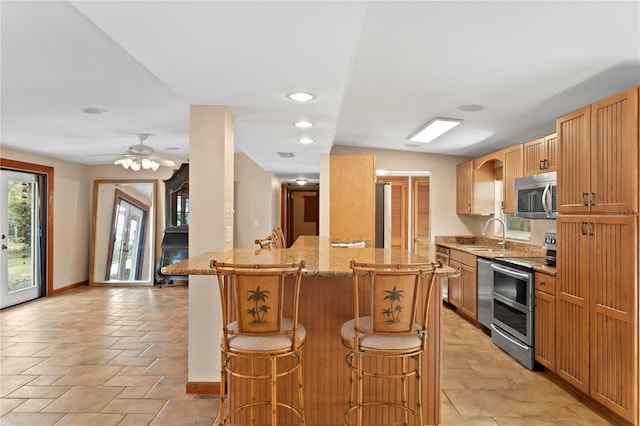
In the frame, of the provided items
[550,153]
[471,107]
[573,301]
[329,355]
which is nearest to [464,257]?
[550,153]

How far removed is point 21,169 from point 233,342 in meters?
5.47

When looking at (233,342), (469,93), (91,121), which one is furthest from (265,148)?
(233,342)

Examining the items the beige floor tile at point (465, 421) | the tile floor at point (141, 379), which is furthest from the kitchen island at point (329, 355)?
the tile floor at point (141, 379)

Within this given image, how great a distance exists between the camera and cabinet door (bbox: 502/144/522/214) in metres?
A: 4.50

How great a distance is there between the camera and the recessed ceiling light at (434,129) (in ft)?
13.7

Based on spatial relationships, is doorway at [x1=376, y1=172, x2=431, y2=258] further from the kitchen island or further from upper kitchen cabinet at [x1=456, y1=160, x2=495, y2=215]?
the kitchen island

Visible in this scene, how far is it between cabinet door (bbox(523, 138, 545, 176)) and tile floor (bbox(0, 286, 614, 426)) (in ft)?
5.94

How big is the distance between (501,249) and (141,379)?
4.27 metres

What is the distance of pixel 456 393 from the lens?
9.71ft

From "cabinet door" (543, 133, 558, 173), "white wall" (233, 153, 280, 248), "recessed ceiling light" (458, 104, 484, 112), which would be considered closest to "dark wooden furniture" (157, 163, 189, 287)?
"white wall" (233, 153, 280, 248)

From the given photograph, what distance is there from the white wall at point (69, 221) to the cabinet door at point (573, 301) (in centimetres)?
678

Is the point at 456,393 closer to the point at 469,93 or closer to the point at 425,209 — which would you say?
the point at 469,93

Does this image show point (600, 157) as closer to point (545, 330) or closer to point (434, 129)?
point (545, 330)

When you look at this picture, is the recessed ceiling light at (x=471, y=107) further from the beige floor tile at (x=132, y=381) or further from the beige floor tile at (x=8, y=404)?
the beige floor tile at (x=8, y=404)
